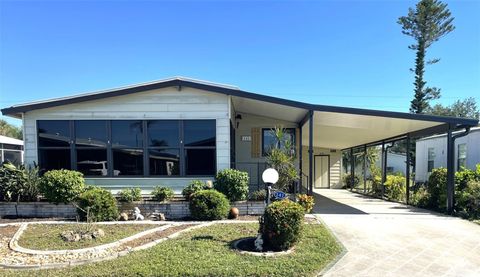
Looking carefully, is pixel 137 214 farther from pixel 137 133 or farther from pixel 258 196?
pixel 258 196

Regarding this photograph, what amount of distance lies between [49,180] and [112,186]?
166cm

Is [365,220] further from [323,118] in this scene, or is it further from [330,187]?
[330,187]

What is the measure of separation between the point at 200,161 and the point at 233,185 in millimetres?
1445

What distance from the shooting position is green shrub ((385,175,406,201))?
12.9 metres

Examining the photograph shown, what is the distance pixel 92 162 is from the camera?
9391mm

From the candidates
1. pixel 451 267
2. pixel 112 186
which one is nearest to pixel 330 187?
pixel 112 186

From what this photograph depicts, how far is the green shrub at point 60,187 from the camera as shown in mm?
8078

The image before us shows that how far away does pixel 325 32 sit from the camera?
49.1ft

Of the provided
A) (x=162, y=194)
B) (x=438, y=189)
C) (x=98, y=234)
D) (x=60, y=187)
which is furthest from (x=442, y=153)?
(x=60, y=187)

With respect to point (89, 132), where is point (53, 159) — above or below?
below

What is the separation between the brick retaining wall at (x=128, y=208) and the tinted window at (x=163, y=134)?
5.72 ft

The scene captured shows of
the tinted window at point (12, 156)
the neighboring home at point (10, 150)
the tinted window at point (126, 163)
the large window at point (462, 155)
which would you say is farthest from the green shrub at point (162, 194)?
the tinted window at point (12, 156)

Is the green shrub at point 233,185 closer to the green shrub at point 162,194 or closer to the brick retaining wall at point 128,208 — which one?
the brick retaining wall at point 128,208

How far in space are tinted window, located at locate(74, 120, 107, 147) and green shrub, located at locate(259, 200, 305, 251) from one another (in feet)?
A: 20.3
